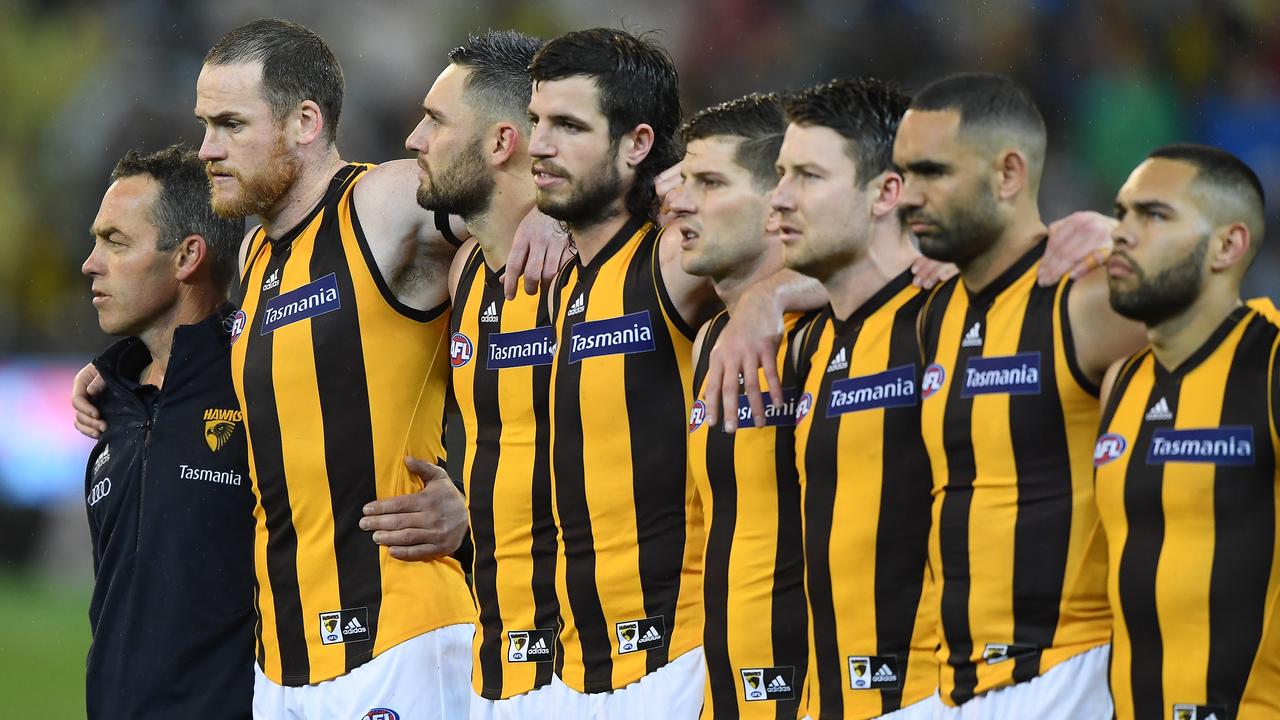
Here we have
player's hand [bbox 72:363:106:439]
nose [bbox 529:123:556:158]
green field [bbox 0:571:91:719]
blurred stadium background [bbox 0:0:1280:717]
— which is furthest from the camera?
blurred stadium background [bbox 0:0:1280:717]

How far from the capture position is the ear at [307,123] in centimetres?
611

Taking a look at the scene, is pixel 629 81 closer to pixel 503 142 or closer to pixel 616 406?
pixel 503 142

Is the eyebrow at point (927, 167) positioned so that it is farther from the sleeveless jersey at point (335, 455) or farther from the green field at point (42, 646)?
the green field at point (42, 646)

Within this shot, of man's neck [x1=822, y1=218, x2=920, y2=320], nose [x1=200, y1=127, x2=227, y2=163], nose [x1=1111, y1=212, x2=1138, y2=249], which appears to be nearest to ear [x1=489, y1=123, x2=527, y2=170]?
nose [x1=200, y1=127, x2=227, y2=163]

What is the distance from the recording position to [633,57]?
554 centimetres

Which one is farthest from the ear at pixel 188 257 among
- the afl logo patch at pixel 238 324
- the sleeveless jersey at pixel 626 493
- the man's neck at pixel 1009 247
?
the man's neck at pixel 1009 247

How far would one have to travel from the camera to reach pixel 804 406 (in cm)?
488

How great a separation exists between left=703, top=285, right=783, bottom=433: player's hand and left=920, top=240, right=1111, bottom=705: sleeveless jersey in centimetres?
54

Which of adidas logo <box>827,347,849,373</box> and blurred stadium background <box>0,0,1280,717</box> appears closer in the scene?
adidas logo <box>827,347,849,373</box>

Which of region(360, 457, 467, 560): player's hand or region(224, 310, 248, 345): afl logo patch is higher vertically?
region(224, 310, 248, 345): afl logo patch

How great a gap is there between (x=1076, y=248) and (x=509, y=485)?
6.41 feet

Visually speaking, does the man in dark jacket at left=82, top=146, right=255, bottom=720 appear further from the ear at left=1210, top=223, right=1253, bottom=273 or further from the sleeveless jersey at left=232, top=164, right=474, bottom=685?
the ear at left=1210, top=223, right=1253, bottom=273

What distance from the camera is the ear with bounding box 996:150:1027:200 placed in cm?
458

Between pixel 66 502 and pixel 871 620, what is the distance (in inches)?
409
